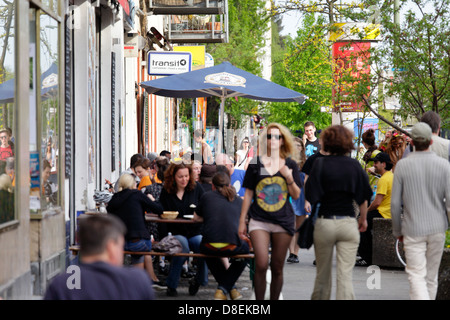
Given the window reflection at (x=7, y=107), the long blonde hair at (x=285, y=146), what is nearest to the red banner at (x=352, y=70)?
the long blonde hair at (x=285, y=146)

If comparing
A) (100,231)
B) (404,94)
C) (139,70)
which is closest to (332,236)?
(100,231)

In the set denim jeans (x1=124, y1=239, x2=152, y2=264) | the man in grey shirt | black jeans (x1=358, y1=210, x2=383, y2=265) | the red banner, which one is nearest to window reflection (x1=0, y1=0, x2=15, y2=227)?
denim jeans (x1=124, y1=239, x2=152, y2=264)

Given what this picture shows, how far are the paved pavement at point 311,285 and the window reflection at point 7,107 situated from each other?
272 cm

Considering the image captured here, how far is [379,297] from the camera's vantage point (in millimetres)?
9516

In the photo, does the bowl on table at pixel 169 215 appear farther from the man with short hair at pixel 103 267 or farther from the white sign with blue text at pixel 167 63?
the white sign with blue text at pixel 167 63

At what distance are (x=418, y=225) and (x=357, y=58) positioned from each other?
28.8 ft

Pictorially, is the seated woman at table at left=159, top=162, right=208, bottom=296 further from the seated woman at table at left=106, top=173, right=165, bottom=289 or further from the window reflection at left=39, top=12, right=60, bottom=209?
the window reflection at left=39, top=12, right=60, bottom=209

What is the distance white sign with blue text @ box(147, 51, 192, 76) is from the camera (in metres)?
19.1

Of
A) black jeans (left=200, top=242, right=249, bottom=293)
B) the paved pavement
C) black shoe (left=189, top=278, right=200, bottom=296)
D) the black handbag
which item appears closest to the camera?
the black handbag

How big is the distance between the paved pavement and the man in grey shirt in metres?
1.83

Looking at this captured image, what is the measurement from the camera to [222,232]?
352 inches

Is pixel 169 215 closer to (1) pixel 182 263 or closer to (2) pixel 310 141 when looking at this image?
(1) pixel 182 263

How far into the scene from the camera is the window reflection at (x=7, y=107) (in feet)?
24.2
